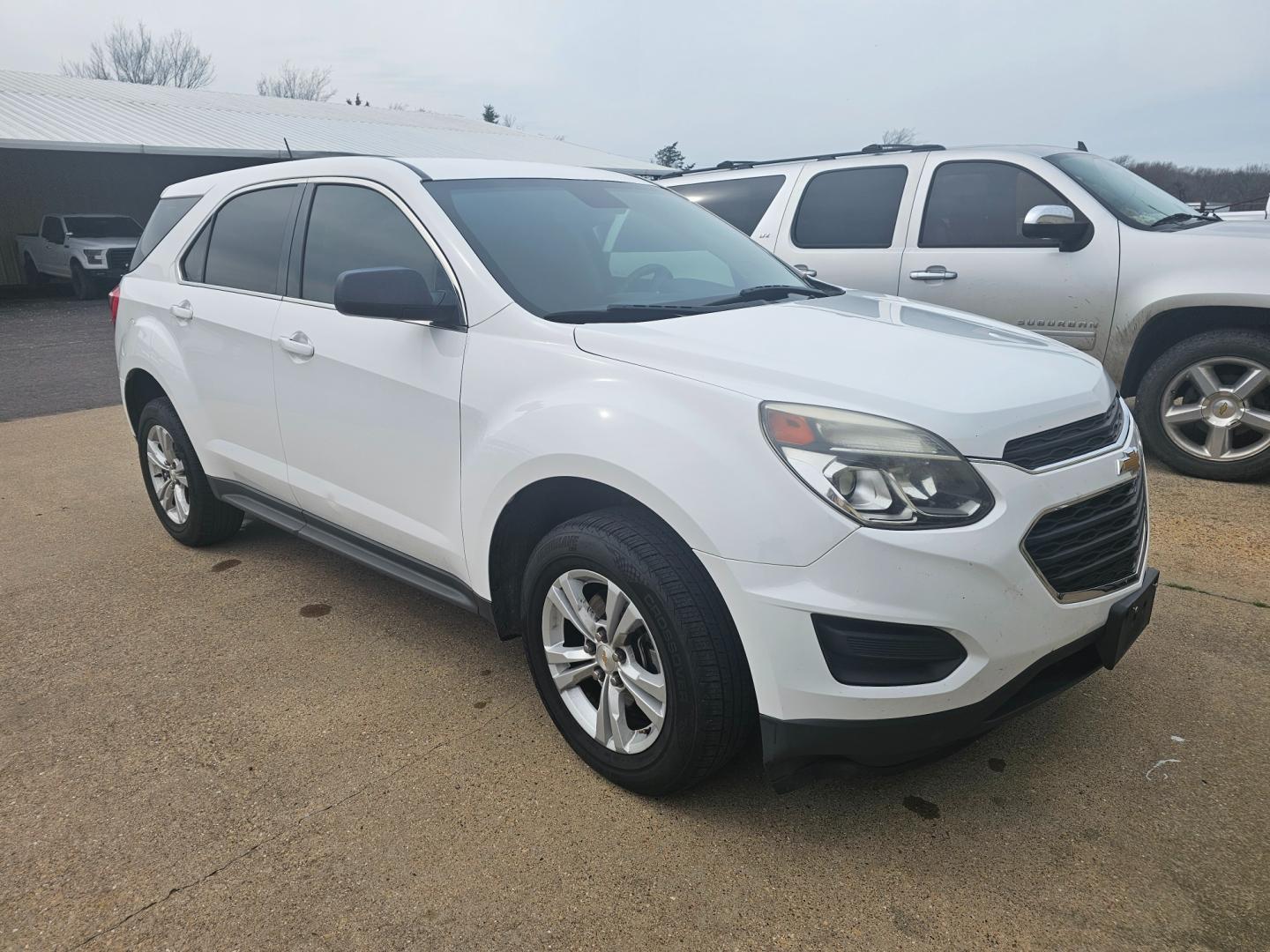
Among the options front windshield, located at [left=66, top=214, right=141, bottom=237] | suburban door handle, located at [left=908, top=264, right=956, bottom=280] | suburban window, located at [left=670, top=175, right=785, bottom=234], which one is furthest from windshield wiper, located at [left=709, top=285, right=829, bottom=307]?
front windshield, located at [left=66, top=214, right=141, bottom=237]

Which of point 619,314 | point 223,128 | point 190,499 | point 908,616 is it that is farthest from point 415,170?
point 223,128

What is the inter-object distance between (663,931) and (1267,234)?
5006 mm

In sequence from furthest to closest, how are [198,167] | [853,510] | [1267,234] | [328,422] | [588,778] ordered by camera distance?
[198,167]
[1267,234]
[328,422]
[588,778]
[853,510]

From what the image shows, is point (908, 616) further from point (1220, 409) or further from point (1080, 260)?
point (1080, 260)

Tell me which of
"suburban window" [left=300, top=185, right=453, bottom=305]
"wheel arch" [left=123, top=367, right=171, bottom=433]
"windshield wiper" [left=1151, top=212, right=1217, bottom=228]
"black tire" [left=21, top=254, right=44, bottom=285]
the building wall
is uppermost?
"windshield wiper" [left=1151, top=212, right=1217, bottom=228]

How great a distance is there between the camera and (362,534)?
3.29 metres

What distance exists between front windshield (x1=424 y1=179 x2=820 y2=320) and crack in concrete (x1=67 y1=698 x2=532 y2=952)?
1.31m

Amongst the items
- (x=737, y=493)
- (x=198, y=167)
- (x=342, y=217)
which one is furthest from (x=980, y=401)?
(x=198, y=167)

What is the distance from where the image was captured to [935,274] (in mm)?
5746

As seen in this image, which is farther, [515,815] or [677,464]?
[515,815]

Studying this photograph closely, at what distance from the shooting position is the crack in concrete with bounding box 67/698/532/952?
210cm

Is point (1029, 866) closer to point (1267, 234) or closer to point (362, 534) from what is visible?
point (362, 534)

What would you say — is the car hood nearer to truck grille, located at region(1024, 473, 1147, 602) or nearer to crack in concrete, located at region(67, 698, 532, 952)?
truck grille, located at region(1024, 473, 1147, 602)

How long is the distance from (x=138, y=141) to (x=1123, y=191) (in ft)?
65.5
